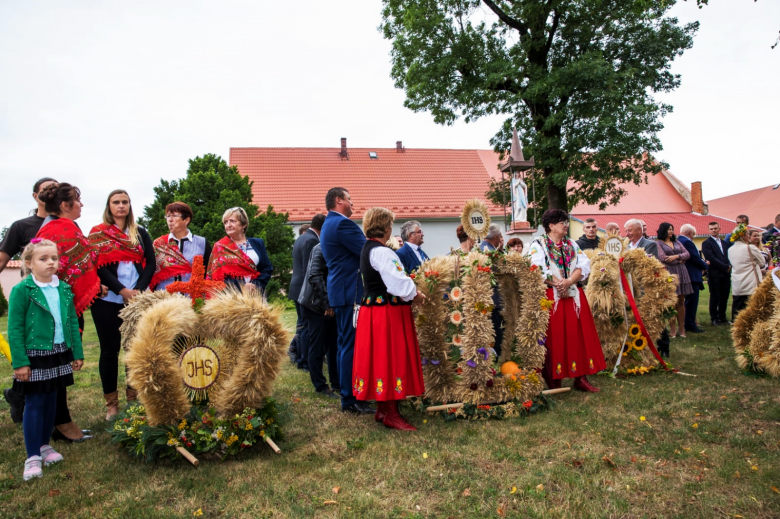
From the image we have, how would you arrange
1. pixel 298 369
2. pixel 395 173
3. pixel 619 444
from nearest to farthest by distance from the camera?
pixel 619 444
pixel 298 369
pixel 395 173

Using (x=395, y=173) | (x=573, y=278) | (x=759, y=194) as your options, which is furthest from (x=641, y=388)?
(x=759, y=194)

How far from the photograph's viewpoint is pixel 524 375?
522cm

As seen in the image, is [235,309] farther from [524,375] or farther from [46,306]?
[524,375]

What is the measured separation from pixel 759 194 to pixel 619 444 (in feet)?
155

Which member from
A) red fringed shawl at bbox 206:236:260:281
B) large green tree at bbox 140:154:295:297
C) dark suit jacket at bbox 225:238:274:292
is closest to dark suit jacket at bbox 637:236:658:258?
dark suit jacket at bbox 225:238:274:292

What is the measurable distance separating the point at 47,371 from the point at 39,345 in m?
0.20

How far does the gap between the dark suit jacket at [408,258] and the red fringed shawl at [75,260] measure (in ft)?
10.2

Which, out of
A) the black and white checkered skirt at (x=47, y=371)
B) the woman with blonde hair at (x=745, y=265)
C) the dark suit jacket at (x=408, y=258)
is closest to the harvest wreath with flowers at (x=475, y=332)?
the dark suit jacket at (x=408, y=258)

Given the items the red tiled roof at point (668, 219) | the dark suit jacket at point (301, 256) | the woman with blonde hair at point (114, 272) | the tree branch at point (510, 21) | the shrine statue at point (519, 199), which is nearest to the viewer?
the woman with blonde hair at point (114, 272)

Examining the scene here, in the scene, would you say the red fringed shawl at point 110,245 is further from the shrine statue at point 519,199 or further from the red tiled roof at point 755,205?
the red tiled roof at point 755,205

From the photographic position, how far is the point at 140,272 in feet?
16.3

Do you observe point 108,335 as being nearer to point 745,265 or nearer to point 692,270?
point 692,270

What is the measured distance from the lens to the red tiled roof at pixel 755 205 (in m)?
39.4

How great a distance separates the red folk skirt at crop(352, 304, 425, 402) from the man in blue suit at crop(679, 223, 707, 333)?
23.6 feet
